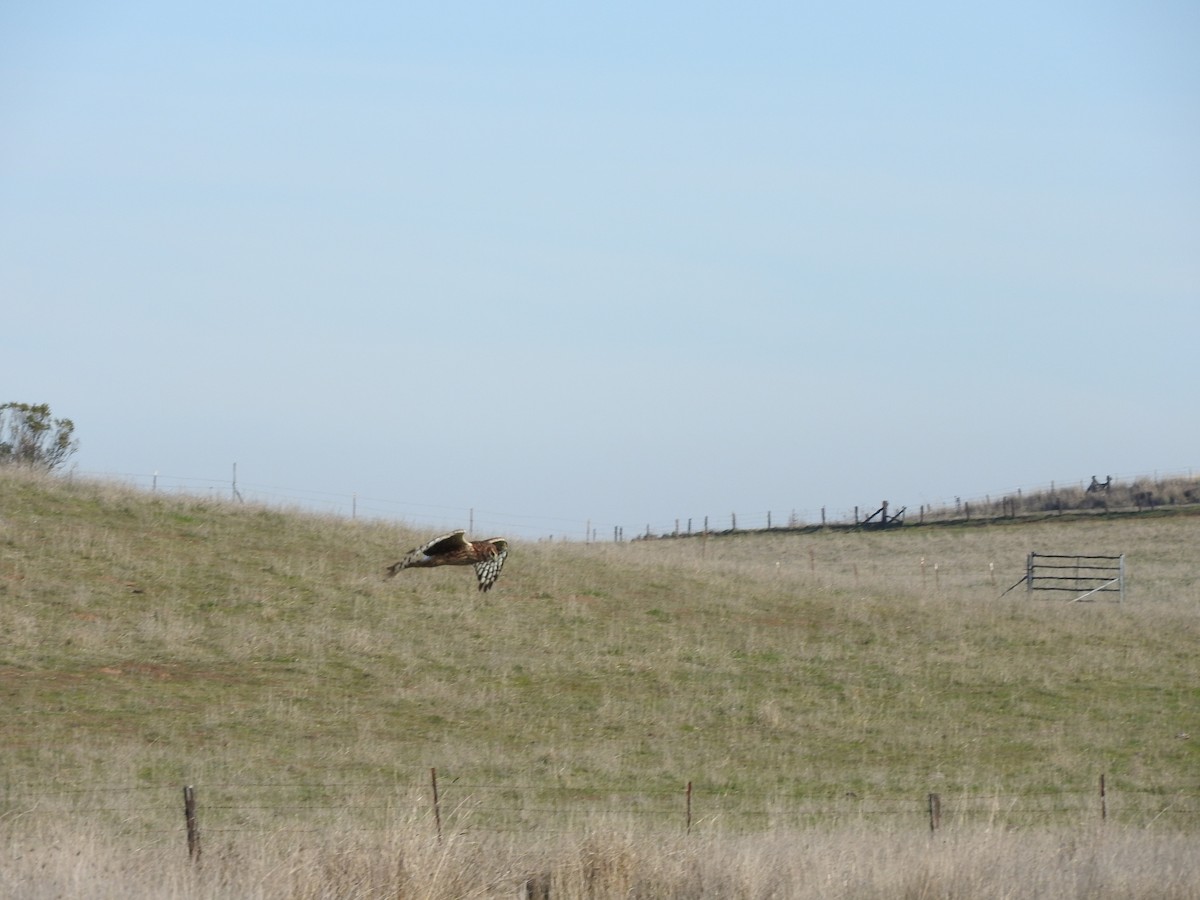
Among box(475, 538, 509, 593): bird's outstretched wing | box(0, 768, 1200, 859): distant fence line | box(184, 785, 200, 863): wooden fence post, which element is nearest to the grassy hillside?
box(0, 768, 1200, 859): distant fence line

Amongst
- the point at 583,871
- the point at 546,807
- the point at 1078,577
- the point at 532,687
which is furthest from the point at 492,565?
the point at 1078,577

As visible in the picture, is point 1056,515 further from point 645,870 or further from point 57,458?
point 645,870

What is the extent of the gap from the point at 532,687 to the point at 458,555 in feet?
44.3

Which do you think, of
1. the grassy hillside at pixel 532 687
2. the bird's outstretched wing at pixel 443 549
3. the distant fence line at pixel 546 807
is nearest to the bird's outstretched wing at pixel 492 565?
the bird's outstretched wing at pixel 443 549

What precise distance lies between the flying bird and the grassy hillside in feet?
8.80

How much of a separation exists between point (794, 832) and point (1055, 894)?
3.03 metres

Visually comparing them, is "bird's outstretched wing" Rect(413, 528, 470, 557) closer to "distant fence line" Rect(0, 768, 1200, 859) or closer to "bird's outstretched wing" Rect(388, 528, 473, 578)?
"bird's outstretched wing" Rect(388, 528, 473, 578)

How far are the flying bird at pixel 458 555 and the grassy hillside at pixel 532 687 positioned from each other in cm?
268

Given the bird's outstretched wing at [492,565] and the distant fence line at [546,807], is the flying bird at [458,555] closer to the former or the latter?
the bird's outstretched wing at [492,565]

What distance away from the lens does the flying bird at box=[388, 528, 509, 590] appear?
9.74 metres

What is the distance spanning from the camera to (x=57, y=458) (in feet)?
157

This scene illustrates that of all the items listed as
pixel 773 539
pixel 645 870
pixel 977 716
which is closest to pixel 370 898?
pixel 645 870

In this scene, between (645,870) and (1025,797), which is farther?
(1025,797)

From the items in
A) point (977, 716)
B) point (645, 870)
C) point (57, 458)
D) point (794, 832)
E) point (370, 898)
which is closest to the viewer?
point (370, 898)
